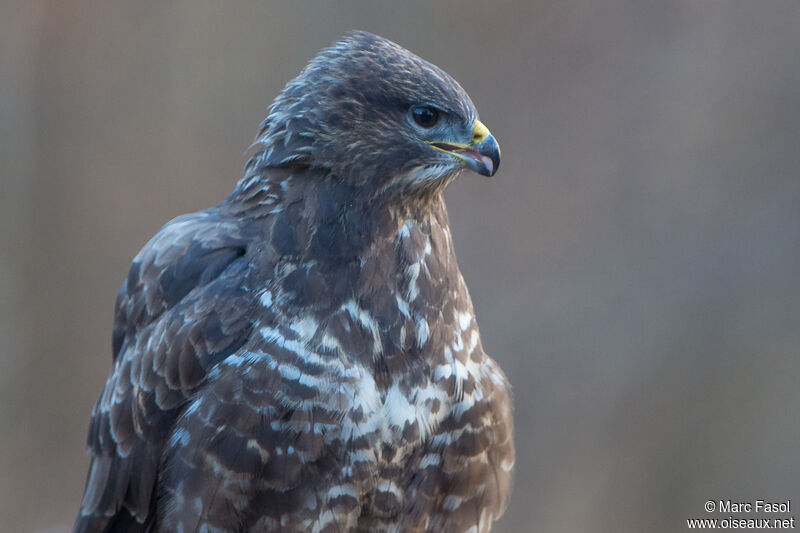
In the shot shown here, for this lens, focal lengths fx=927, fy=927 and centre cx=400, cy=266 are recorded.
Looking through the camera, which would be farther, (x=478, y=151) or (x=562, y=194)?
(x=562, y=194)

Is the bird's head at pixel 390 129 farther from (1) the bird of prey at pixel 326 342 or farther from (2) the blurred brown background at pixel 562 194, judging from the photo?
(2) the blurred brown background at pixel 562 194

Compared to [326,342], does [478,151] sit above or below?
above

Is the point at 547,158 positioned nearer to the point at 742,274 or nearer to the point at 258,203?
the point at 742,274

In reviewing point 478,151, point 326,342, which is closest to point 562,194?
point 478,151

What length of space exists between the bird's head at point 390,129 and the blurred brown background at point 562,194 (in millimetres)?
3476

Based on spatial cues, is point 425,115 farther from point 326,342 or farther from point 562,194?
point 562,194

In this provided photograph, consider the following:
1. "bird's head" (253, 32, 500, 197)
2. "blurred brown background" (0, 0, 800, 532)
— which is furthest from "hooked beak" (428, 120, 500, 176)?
"blurred brown background" (0, 0, 800, 532)

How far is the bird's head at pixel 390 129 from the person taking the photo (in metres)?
3.02

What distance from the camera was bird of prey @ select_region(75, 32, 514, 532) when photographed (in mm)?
2910

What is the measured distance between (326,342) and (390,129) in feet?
2.37

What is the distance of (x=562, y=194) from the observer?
6.49 m

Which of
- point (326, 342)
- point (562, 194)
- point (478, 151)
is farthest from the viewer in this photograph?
point (562, 194)

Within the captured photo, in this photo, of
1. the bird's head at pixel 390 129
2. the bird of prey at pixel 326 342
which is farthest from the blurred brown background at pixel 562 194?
the bird's head at pixel 390 129

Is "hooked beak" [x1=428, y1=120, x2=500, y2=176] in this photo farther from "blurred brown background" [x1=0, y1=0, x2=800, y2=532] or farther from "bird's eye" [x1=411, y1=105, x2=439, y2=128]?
"blurred brown background" [x1=0, y1=0, x2=800, y2=532]
